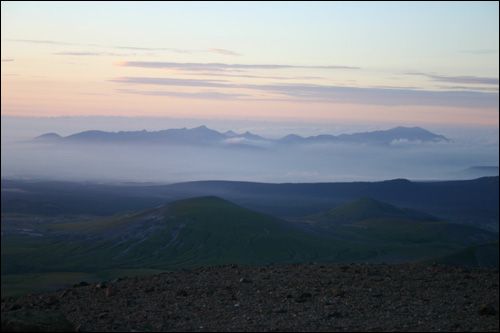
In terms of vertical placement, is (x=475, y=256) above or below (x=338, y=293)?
below

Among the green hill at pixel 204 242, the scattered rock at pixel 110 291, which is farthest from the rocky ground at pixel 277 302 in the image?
the green hill at pixel 204 242

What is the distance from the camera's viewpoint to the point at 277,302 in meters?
13.2

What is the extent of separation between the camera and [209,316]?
12086mm

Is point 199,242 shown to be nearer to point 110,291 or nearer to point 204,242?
point 204,242

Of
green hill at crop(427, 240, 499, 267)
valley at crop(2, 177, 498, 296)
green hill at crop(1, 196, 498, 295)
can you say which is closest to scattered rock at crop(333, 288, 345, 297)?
green hill at crop(427, 240, 499, 267)

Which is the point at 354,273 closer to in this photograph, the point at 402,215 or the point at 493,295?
the point at 493,295

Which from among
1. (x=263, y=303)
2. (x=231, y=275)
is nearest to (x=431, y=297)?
(x=263, y=303)

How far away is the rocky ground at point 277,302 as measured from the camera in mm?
11367

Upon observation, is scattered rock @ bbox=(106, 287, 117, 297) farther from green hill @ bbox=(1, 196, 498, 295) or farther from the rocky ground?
green hill @ bbox=(1, 196, 498, 295)

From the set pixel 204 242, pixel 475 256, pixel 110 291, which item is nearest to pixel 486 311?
pixel 110 291

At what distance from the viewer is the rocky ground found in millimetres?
11367

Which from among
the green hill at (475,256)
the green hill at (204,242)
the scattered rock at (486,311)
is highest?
the scattered rock at (486,311)

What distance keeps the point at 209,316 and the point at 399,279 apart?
6610mm

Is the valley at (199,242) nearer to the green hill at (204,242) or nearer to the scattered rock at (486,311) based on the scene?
the green hill at (204,242)
